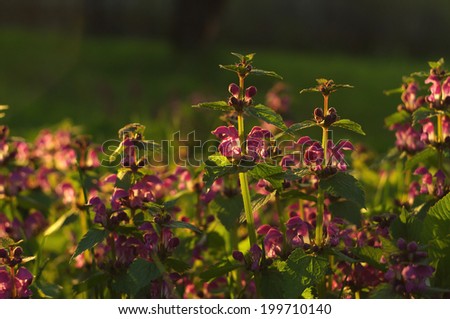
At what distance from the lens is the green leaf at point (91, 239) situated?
8.43 ft

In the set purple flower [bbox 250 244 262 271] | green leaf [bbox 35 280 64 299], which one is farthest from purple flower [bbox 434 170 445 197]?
green leaf [bbox 35 280 64 299]

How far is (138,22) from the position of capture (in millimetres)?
28312

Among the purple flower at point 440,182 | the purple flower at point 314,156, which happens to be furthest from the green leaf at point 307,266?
the purple flower at point 440,182

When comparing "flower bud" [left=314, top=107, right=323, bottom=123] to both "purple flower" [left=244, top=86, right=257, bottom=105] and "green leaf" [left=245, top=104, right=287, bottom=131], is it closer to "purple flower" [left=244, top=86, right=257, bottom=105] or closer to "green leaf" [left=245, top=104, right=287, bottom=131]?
"green leaf" [left=245, top=104, right=287, bottom=131]

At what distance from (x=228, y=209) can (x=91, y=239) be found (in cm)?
74

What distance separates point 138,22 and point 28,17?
165 inches

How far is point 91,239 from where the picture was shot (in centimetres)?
263

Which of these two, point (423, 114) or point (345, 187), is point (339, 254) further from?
point (423, 114)

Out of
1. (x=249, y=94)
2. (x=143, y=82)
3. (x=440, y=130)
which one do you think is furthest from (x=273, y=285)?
(x=143, y=82)

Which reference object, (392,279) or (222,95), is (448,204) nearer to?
(392,279)

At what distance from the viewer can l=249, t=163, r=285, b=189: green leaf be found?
8.41 ft

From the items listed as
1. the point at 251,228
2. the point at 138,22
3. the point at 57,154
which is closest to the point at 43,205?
the point at 57,154

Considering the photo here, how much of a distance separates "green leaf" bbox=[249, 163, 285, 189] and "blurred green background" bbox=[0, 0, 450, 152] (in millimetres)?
3365

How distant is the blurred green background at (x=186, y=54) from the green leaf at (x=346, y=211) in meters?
2.86
